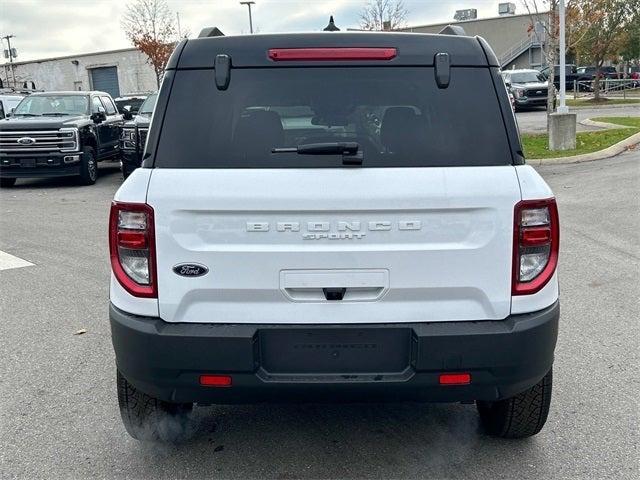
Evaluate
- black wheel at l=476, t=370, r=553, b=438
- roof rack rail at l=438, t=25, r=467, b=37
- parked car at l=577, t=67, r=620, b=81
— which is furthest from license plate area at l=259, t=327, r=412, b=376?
parked car at l=577, t=67, r=620, b=81

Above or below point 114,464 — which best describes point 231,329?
above

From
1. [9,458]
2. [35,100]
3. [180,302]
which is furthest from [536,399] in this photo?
[35,100]

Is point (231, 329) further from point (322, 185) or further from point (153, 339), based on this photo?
point (322, 185)

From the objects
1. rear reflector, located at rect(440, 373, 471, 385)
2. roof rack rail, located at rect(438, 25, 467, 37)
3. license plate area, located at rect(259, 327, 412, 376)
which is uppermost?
roof rack rail, located at rect(438, 25, 467, 37)

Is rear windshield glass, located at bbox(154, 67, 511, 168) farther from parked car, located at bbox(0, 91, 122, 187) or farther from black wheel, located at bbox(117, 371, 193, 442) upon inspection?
parked car, located at bbox(0, 91, 122, 187)

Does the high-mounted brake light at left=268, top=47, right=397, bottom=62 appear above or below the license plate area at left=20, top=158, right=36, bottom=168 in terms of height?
above

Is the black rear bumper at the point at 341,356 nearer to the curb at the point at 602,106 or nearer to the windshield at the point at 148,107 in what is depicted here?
the windshield at the point at 148,107

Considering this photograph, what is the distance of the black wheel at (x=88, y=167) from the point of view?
14.2 meters

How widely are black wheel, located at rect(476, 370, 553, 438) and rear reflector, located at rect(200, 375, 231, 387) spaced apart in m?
1.41

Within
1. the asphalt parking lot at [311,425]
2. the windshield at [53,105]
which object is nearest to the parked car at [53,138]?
the windshield at [53,105]

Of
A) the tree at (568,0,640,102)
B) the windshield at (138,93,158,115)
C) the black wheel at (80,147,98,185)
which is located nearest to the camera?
the black wheel at (80,147,98,185)

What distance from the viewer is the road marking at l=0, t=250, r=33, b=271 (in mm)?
7375

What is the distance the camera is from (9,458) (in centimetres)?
332

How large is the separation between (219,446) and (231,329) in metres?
0.99
